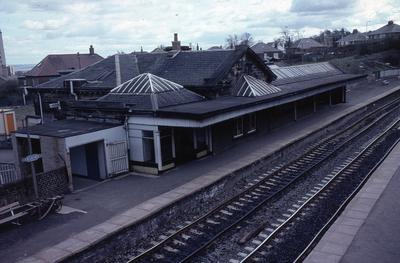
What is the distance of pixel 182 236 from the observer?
11.9 metres

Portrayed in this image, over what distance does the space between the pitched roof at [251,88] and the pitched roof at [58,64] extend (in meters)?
38.6

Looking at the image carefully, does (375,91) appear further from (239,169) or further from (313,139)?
(239,169)

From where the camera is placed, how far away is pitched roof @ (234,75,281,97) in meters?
22.1

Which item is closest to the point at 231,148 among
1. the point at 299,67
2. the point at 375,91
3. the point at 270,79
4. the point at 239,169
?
the point at 239,169

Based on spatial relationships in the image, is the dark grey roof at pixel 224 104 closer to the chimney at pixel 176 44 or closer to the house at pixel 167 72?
the house at pixel 167 72

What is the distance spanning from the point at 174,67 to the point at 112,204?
39.7 feet

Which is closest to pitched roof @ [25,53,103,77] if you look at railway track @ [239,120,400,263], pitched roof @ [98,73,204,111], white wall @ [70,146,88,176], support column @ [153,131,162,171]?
pitched roof @ [98,73,204,111]

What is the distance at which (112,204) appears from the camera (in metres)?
13.7

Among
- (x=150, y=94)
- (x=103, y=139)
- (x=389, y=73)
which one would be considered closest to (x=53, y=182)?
(x=103, y=139)

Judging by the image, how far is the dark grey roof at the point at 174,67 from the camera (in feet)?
72.4

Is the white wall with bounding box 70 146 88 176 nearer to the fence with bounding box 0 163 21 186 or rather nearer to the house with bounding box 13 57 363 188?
the house with bounding box 13 57 363 188

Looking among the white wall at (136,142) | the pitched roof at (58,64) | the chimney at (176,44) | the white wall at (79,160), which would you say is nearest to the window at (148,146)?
the white wall at (136,142)

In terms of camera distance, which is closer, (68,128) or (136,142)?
(68,128)

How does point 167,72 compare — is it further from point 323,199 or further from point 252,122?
point 323,199
